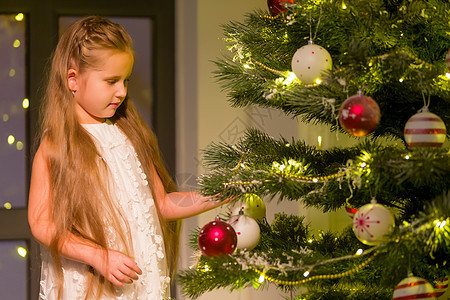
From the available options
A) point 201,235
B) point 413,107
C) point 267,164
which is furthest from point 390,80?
point 201,235

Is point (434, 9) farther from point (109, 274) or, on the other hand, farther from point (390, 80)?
point (109, 274)

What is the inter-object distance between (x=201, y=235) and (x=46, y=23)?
1281mm

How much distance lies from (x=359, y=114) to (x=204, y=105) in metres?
1.09

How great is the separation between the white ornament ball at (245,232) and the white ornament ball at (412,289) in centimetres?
26

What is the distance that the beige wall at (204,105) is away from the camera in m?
1.80

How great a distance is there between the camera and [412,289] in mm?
768

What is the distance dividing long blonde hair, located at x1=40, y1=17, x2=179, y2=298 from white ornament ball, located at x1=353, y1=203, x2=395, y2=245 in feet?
1.83

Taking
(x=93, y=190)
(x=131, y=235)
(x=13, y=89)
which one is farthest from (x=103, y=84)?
(x=13, y=89)

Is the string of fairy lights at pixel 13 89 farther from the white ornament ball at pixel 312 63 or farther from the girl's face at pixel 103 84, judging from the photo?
the white ornament ball at pixel 312 63

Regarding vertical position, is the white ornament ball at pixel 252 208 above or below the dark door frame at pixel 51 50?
below

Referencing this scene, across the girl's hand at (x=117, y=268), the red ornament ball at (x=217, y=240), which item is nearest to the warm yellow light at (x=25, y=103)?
the girl's hand at (x=117, y=268)

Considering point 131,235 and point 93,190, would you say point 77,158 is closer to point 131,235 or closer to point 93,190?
point 93,190

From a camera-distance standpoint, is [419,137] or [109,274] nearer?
[419,137]

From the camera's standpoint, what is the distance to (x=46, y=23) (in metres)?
1.90
